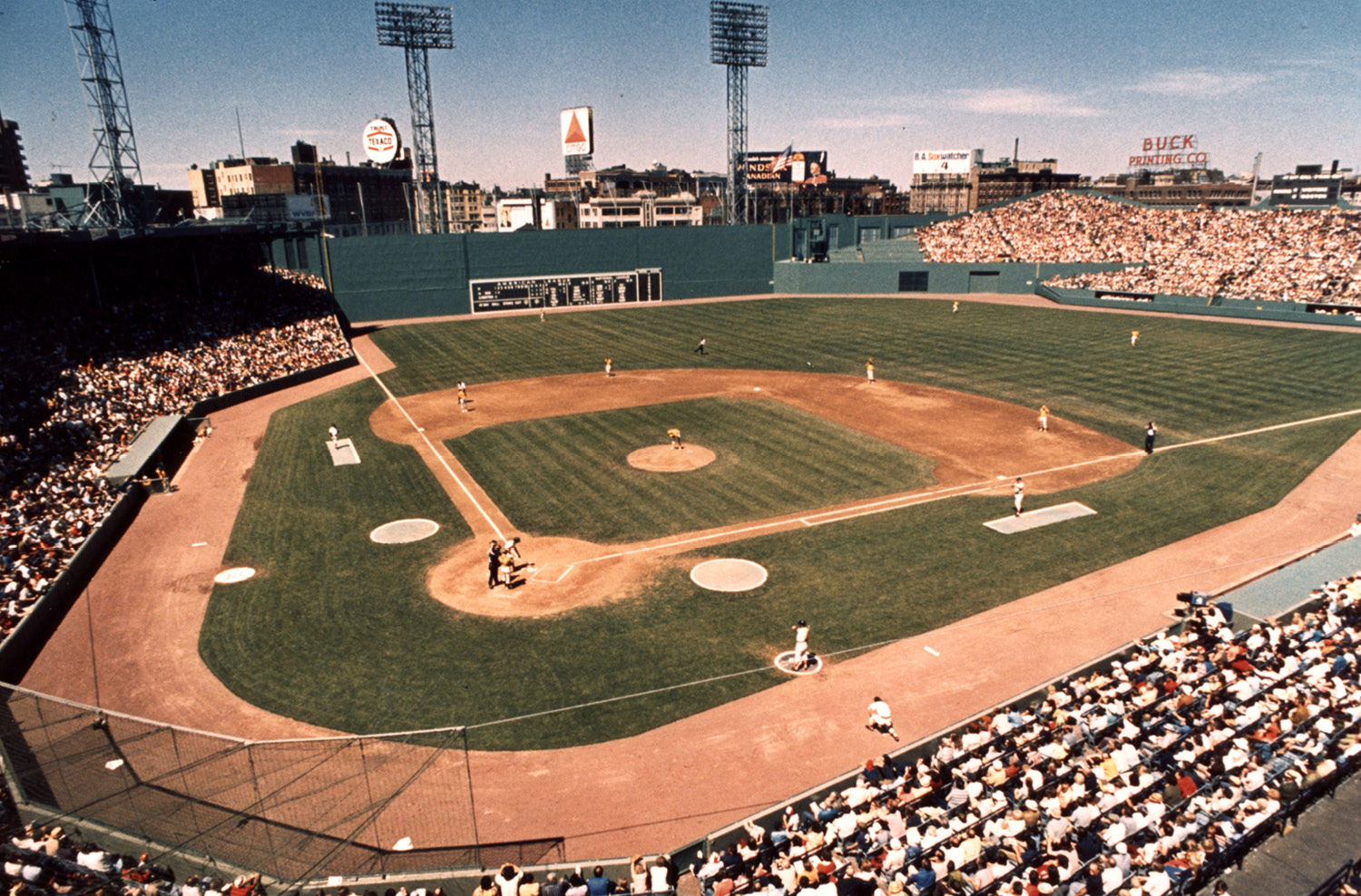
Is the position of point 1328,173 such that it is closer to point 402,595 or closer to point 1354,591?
point 1354,591

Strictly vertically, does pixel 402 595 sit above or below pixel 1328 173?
below

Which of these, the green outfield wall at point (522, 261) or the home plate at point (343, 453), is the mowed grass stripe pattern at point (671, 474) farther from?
the green outfield wall at point (522, 261)

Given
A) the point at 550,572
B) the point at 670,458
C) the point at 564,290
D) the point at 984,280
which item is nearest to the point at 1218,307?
the point at 984,280

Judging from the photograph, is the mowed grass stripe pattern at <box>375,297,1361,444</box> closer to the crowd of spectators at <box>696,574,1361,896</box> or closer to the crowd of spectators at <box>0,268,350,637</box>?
the crowd of spectators at <box>0,268,350,637</box>

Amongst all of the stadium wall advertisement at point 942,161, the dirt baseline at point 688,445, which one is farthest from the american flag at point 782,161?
the dirt baseline at point 688,445

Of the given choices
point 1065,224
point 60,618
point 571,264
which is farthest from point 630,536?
point 1065,224

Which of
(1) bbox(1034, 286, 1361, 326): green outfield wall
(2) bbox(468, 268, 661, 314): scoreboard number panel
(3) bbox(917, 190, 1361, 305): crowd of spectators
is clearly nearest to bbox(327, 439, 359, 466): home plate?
(2) bbox(468, 268, 661, 314): scoreboard number panel
